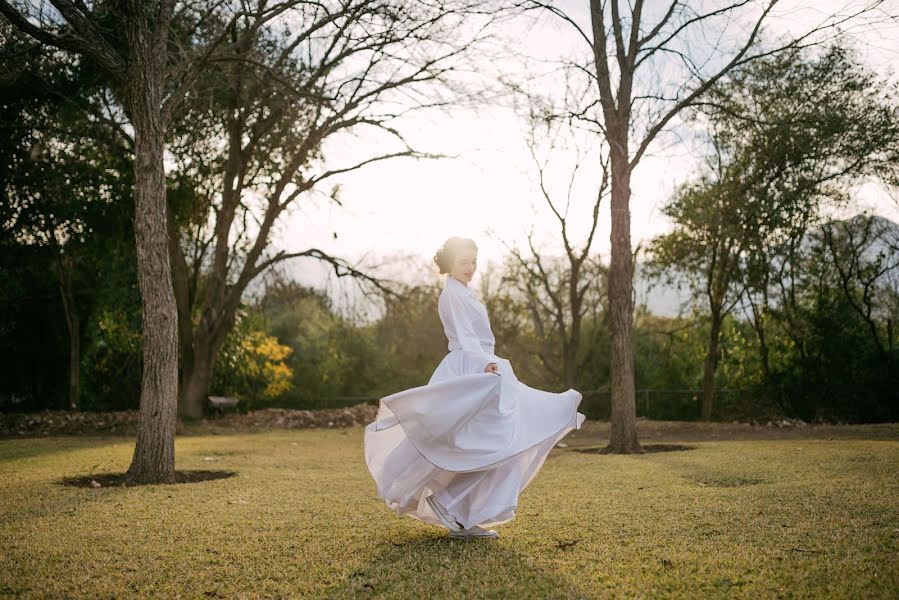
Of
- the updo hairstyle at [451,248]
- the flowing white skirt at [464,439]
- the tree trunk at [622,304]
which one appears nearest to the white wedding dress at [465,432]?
the flowing white skirt at [464,439]

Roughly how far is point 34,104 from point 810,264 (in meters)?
17.4

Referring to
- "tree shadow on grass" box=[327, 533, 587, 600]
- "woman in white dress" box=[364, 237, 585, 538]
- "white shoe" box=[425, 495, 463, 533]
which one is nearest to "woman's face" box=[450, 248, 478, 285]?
"woman in white dress" box=[364, 237, 585, 538]

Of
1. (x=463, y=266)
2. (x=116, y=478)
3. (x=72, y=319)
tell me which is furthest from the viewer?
(x=72, y=319)

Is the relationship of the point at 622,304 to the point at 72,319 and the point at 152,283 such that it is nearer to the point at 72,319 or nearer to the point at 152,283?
the point at 152,283

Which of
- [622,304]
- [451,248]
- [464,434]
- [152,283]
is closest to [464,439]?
[464,434]

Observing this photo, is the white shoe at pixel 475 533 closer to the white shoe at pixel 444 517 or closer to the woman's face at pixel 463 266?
the white shoe at pixel 444 517

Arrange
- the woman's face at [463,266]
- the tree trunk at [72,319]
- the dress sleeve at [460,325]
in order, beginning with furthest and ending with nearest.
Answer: the tree trunk at [72,319] < the woman's face at [463,266] < the dress sleeve at [460,325]

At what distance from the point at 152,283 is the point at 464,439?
15.4ft

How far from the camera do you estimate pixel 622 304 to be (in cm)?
1108

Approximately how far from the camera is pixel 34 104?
16.1 m

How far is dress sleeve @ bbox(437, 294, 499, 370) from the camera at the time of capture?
494 centimetres

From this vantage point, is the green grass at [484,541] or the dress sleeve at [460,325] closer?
the green grass at [484,541]

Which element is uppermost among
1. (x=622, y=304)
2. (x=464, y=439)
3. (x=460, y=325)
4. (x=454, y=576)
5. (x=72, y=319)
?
(x=72, y=319)

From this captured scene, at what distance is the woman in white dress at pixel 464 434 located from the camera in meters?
4.47
